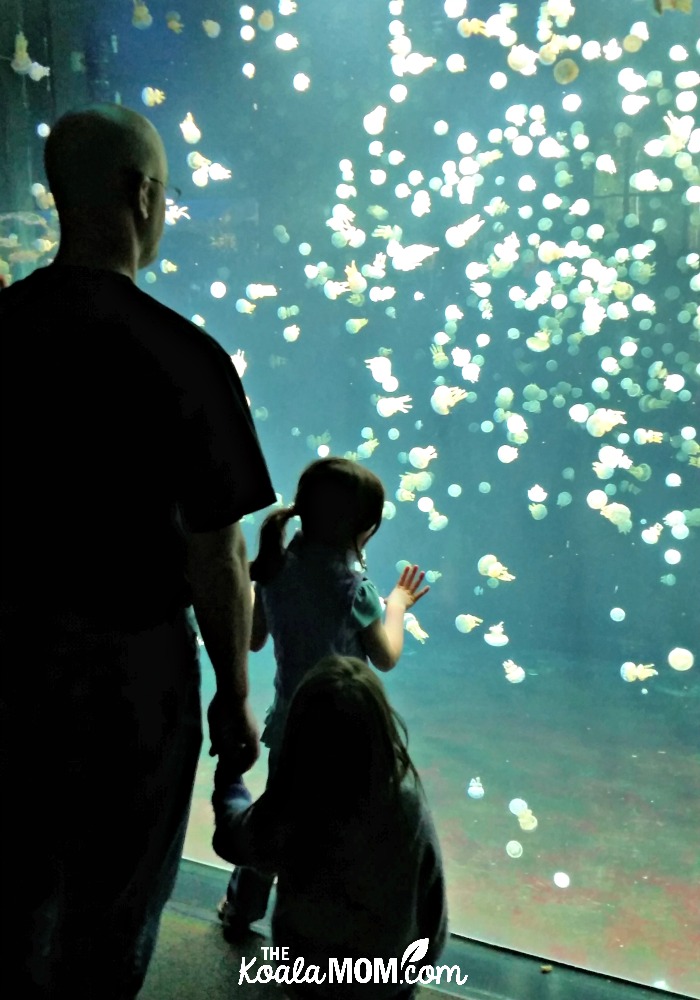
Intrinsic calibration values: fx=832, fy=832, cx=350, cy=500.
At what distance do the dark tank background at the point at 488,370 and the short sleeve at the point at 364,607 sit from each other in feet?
3.42

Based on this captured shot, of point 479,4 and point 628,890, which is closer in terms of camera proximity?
point 628,890

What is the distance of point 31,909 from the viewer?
1.16 meters

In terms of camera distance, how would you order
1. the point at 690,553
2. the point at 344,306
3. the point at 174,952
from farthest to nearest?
the point at 344,306 < the point at 690,553 < the point at 174,952

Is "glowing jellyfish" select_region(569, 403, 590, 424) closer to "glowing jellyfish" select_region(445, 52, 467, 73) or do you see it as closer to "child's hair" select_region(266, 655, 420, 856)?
"glowing jellyfish" select_region(445, 52, 467, 73)

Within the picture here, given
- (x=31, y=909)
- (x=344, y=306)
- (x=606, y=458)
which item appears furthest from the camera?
(x=344, y=306)

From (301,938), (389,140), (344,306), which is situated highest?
(389,140)

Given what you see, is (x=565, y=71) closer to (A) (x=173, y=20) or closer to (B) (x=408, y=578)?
(A) (x=173, y=20)

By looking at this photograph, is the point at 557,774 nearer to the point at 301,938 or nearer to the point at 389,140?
the point at 301,938

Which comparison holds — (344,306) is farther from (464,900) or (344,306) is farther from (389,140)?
(464,900)

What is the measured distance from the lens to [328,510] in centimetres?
193

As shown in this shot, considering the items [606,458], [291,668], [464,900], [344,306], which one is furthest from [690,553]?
[291,668]

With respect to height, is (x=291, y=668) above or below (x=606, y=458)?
below

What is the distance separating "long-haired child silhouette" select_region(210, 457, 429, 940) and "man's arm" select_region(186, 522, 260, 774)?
25.1 inches

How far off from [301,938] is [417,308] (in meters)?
9.64
